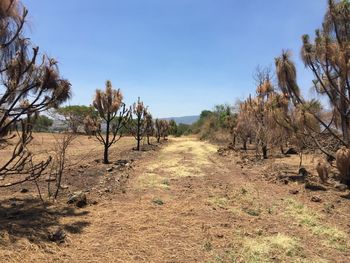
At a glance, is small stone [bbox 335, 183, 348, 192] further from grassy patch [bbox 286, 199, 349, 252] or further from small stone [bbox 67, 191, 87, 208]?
small stone [bbox 67, 191, 87, 208]

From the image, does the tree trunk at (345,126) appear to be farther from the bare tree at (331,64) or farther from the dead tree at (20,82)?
the dead tree at (20,82)

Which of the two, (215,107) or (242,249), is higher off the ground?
(215,107)

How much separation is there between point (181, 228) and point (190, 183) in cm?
481

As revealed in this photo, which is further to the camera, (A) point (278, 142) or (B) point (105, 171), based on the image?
(A) point (278, 142)

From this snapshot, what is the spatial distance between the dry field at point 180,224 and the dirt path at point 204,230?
0.05 feet

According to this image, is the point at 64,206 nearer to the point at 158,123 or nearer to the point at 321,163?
the point at 321,163

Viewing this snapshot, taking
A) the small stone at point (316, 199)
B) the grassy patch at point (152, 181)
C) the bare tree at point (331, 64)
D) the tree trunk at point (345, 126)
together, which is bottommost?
the small stone at point (316, 199)

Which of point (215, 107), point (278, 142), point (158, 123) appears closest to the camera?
point (278, 142)

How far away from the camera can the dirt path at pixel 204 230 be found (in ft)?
18.5

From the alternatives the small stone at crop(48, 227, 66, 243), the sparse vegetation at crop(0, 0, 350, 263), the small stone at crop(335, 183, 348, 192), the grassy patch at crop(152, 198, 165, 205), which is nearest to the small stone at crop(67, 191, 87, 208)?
the sparse vegetation at crop(0, 0, 350, 263)

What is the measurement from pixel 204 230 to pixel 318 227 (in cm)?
222

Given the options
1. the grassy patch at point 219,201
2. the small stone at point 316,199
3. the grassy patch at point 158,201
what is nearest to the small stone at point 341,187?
the small stone at point 316,199

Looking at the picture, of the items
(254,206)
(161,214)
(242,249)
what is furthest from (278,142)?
(242,249)

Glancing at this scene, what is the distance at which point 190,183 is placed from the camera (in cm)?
1165
